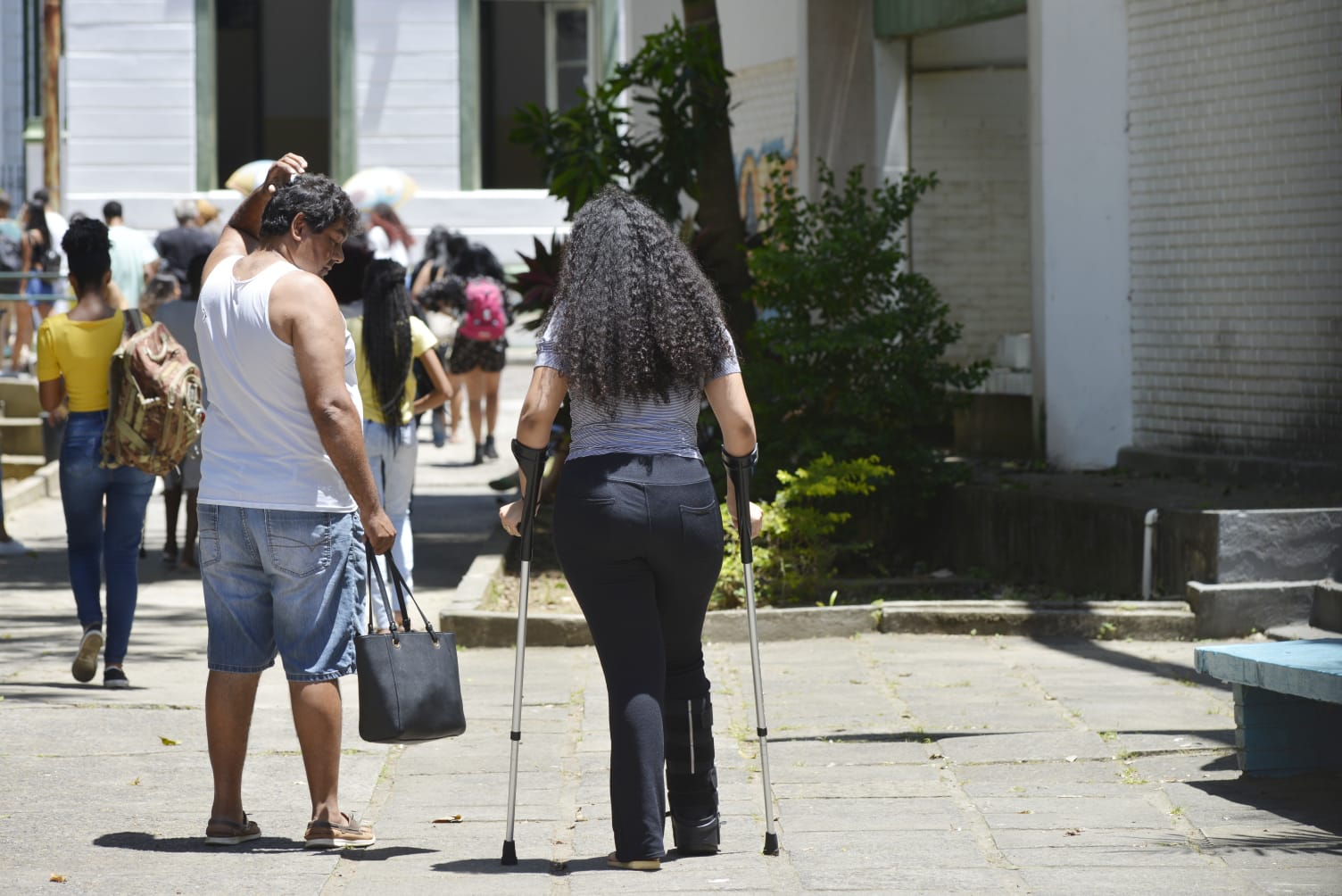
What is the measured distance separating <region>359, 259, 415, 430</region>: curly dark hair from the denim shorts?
10.2 feet

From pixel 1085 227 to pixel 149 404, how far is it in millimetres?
6019

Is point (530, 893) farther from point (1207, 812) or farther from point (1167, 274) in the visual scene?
point (1167, 274)

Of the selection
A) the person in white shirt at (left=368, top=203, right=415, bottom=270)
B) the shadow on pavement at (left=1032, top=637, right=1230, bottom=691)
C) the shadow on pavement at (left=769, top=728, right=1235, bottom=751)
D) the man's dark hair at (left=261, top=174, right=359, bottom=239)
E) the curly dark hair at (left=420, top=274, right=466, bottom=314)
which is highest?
the person in white shirt at (left=368, top=203, right=415, bottom=270)

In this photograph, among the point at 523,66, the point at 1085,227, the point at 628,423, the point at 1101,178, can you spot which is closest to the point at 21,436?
the point at 1085,227

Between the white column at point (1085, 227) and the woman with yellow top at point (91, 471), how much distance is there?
18.8ft

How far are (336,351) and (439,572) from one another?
639 cm

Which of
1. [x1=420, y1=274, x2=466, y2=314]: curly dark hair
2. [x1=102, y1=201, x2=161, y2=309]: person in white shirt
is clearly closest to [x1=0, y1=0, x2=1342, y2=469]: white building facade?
[x1=420, y1=274, x2=466, y2=314]: curly dark hair

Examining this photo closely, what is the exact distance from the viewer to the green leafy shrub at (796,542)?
9.54 m

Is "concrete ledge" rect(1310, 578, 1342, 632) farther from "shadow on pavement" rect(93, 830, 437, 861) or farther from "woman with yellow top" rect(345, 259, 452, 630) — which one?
"shadow on pavement" rect(93, 830, 437, 861)

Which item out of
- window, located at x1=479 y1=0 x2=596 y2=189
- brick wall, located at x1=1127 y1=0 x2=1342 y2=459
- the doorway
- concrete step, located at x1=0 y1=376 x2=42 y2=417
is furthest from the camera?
the doorway

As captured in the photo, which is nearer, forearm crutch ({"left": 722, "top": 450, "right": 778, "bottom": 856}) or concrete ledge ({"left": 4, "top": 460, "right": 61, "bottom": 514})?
forearm crutch ({"left": 722, "top": 450, "right": 778, "bottom": 856})

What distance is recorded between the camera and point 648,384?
5.16 metres

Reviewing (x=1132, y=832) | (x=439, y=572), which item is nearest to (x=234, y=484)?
(x=1132, y=832)

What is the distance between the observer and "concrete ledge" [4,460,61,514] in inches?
582
